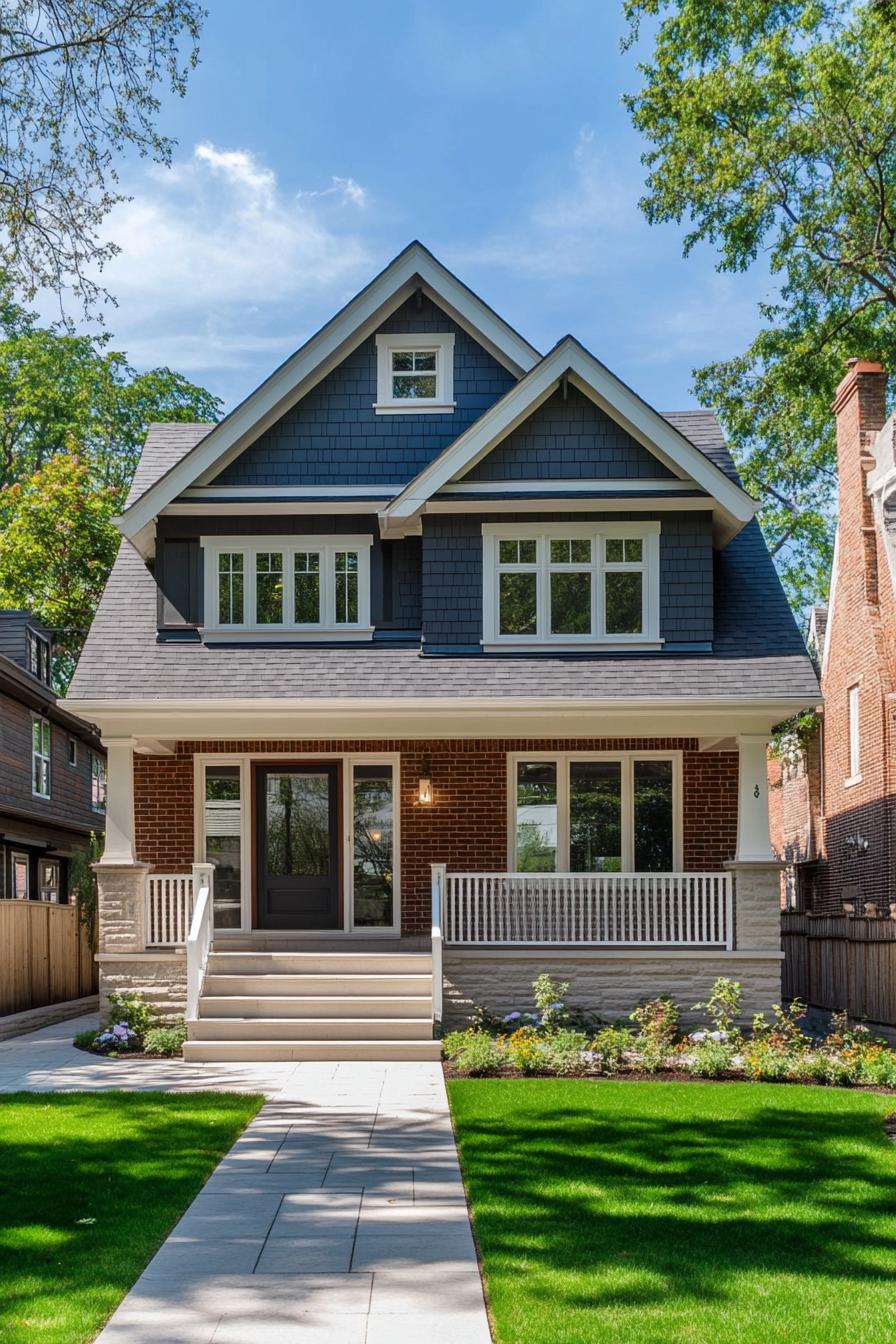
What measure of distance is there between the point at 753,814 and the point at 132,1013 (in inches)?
283


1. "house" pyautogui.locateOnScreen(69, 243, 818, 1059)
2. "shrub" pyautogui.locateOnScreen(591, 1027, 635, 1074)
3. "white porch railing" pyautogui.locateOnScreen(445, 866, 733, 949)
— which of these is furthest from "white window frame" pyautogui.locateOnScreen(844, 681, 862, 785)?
"shrub" pyautogui.locateOnScreen(591, 1027, 635, 1074)

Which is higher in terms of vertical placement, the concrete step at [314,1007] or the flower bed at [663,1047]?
the concrete step at [314,1007]

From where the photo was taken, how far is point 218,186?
1647 centimetres

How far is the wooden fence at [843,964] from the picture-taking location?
14922mm

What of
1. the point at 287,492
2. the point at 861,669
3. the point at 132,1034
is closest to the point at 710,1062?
the point at 132,1034

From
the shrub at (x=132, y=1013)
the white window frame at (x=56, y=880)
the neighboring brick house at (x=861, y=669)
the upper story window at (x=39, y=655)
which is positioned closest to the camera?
the shrub at (x=132, y=1013)

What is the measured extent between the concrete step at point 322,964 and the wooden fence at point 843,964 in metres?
5.12

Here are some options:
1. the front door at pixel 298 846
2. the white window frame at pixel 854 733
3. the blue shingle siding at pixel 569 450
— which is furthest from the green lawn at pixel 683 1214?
the white window frame at pixel 854 733

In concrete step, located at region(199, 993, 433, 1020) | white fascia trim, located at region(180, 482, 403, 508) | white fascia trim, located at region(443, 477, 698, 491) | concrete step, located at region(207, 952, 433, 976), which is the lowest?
concrete step, located at region(199, 993, 433, 1020)

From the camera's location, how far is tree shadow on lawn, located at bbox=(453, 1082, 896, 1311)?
6133mm

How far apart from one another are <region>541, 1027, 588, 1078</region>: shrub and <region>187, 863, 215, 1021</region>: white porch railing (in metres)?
3.68

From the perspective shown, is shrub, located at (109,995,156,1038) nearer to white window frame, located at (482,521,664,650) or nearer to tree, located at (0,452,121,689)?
white window frame, located at (482,521,664,650)

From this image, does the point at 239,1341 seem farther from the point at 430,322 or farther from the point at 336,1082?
the point at 430,322

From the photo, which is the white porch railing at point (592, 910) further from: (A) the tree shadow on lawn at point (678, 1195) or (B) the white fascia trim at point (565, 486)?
(B) the white fascia trim at point (565, 486)
